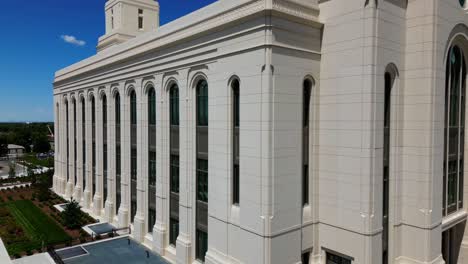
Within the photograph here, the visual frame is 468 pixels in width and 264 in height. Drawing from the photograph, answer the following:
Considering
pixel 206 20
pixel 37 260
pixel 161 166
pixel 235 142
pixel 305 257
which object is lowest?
pixel 37 260

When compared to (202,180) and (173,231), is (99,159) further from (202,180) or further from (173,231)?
(202,180)

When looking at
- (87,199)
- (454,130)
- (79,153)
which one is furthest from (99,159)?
(454,130)

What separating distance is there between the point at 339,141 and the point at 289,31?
5.79 metres

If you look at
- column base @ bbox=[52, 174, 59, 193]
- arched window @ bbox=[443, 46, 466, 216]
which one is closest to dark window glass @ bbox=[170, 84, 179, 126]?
arched window @ bbox=[443, 46, 466, 216]

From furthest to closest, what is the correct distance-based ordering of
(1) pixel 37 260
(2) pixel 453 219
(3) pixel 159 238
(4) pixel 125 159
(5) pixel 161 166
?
(4) pixel 125 159, (5) pixel 161 166, (3) pixel 159 238, (1) pixel 37 260, (2) pixel 453 219

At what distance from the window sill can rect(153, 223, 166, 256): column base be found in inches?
666

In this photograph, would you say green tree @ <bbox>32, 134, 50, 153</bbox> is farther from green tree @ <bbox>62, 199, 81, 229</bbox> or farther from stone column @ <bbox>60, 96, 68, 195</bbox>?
green tree @ <bbox>62, 199, 81, 229</bbox>

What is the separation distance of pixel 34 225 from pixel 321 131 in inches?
1053

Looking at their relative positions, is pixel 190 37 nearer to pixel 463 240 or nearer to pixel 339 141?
pixel 339 141

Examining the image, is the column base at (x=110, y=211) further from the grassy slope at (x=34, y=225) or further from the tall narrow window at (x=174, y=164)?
the tall narrow window at (x=174, y=164)

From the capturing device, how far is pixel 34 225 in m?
30.1

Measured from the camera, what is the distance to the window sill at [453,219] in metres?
19.2

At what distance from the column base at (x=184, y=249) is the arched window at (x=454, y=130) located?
15.0 meters

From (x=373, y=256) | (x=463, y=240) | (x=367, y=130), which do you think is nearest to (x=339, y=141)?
(x=367, y=130)
